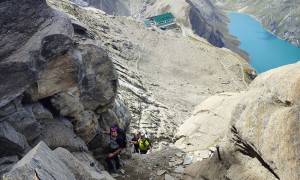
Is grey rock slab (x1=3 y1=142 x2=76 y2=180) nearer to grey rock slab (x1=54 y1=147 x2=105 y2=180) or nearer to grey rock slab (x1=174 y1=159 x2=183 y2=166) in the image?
grey rock slab (x1=54 y1=147 x2=105 y2=180)

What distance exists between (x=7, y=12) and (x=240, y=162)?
11209 millimetres

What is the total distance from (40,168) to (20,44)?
5.98 meters

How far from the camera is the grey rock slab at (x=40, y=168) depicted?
898 centimetres

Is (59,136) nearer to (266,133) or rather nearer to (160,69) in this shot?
(266,133)

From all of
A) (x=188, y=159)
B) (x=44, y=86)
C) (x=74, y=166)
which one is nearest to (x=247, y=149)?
(x=74, y=166)

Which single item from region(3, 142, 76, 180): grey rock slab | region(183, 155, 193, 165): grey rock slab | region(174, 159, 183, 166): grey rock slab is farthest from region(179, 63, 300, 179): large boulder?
region(3, 142, 76, 180): grey rock slab

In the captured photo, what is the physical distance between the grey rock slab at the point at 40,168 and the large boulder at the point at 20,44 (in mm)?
3523

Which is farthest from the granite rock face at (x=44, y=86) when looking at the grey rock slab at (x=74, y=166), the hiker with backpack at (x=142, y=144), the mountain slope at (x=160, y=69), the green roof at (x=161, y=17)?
the green roof at (x=161, y=17)

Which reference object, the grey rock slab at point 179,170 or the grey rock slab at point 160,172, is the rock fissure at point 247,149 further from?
the grey rock slab at point 160,172

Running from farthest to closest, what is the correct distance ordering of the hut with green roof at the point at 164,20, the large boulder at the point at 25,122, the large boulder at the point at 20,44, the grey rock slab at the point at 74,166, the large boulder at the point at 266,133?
the hut with green roof at the point at 164,20
the large boulder at the point at 25,122
the large boulder at the point at 20,44
the grey rock slab at the point at 74,166
the large boulder at the point at 266,133

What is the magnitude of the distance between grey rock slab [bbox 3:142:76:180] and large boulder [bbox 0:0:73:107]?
11.6 ft

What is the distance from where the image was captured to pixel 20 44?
44.5ft

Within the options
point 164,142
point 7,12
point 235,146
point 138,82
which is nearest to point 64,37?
point 7,12

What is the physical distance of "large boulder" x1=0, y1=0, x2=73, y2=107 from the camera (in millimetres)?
12992
